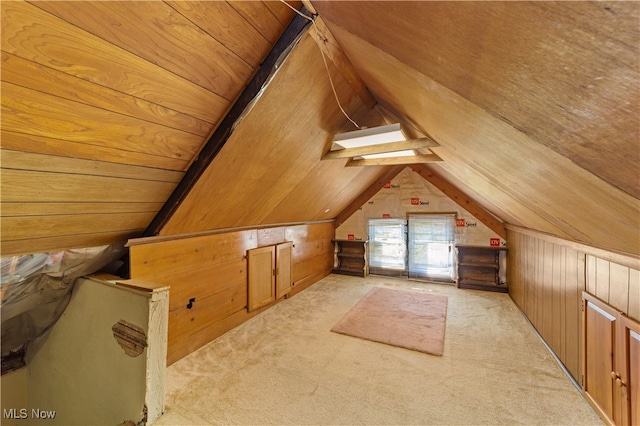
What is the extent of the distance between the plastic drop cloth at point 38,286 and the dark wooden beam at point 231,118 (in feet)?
1.79

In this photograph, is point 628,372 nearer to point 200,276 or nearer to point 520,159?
point 520,159

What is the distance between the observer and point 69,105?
1.05 m

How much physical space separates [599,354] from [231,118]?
116 inches

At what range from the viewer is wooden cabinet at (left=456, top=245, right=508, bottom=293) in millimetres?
4546

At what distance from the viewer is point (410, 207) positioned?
17.4 feet

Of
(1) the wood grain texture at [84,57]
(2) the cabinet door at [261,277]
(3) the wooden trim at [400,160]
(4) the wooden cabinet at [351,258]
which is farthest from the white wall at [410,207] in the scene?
(1) the wood grain texture at [84,57]

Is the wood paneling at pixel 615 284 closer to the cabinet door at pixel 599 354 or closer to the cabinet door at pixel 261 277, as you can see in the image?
the cabinet door at pixel 599 354

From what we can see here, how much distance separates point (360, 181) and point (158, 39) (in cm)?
382

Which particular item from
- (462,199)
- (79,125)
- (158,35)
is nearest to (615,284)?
(158,35)

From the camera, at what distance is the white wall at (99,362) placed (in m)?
1.57

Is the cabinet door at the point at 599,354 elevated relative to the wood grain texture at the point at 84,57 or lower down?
lower down

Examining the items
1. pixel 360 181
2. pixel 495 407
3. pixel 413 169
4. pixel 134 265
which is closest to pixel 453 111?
pixel 495 407

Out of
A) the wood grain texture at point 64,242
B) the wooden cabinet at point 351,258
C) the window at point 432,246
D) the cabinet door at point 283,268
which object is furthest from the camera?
the wooden cabinet at point 351,258

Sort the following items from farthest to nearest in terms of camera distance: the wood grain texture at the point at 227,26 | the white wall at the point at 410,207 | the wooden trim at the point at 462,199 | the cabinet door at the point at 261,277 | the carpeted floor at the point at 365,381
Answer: the white wall at the point at 410,207
the wooden trim at the point at 462,199
the cabinet door at the point at 261,277
the carpeted floor at the point at 365,381
the wood grain texture at the point at 227,26
